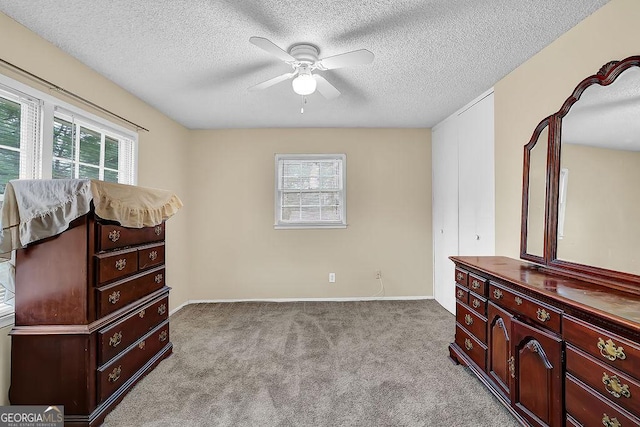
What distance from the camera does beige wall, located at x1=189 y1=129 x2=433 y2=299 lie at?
4.30 metres

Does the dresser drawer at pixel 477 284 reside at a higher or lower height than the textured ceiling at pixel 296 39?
lower

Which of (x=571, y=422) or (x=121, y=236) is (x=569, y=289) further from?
(x=121, y=236)

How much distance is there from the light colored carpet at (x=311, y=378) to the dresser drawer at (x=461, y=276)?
677mm

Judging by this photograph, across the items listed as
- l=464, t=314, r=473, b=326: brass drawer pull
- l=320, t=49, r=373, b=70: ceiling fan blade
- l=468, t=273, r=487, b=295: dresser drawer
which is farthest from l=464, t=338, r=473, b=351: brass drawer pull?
l=320, t=49, r=373, b=70: ceiling fan blade

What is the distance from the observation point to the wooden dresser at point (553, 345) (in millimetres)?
1191

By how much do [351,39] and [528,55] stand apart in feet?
4.58

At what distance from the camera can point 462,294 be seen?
7.89 ft

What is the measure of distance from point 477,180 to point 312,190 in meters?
2.10

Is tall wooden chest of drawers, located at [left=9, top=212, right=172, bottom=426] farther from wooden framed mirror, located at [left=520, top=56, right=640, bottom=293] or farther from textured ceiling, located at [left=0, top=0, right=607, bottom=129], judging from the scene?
wooden framed mirror, located at [left=520, top=56, right=640, bottom=293]

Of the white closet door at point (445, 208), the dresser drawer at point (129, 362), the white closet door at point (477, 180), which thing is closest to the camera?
the dresser drawer at point (129, 362)

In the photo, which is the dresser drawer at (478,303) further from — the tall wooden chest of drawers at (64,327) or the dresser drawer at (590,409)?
the tall wooden chest of drawers at (64,327)

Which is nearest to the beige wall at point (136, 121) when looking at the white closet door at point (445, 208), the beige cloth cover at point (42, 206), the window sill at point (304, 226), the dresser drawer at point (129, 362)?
the dresser drawer at point (129, 362)

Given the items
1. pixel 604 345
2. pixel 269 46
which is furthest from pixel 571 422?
pixel 269 46

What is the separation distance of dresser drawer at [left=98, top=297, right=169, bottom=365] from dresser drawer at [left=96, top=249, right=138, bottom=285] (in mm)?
305
